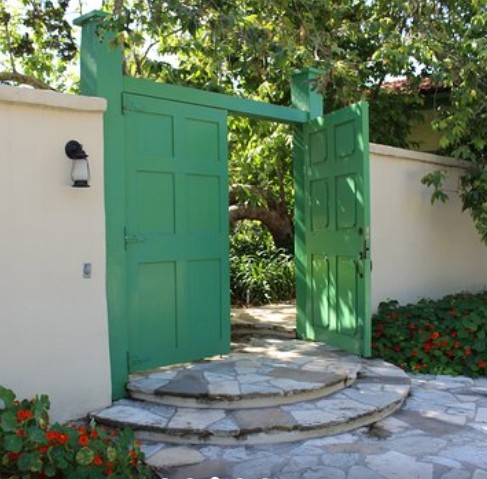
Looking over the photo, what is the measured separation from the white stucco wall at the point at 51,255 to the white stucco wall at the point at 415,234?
123 inches

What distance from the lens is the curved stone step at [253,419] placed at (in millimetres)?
3490

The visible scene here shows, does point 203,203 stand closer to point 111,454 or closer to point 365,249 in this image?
point 365,249

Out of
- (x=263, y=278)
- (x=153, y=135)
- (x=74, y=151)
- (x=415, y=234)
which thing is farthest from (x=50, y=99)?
(x=263, y=278)

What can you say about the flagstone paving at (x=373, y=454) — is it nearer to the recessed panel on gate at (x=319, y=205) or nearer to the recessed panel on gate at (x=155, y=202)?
the recessed panel on gate at (x=155, y=202)

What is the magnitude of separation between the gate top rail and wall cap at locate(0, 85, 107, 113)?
37 cm

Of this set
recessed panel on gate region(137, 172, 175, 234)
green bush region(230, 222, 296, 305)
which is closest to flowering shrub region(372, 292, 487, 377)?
recessed panel on gate region(137, 172, 175, 234)

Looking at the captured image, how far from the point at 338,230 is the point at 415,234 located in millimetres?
1601

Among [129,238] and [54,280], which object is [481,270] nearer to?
[129,238]

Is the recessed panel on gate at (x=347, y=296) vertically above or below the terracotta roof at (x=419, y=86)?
below

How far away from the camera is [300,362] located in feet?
15.7

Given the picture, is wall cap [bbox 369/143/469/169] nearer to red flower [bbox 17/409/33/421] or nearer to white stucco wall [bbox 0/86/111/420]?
white stucco wall [bbox 0/86/111/420]

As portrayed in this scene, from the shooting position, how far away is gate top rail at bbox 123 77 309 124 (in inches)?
169

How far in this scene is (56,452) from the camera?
2711mm

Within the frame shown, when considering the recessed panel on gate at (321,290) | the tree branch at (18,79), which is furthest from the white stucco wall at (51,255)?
the tree branch at (18,79)
